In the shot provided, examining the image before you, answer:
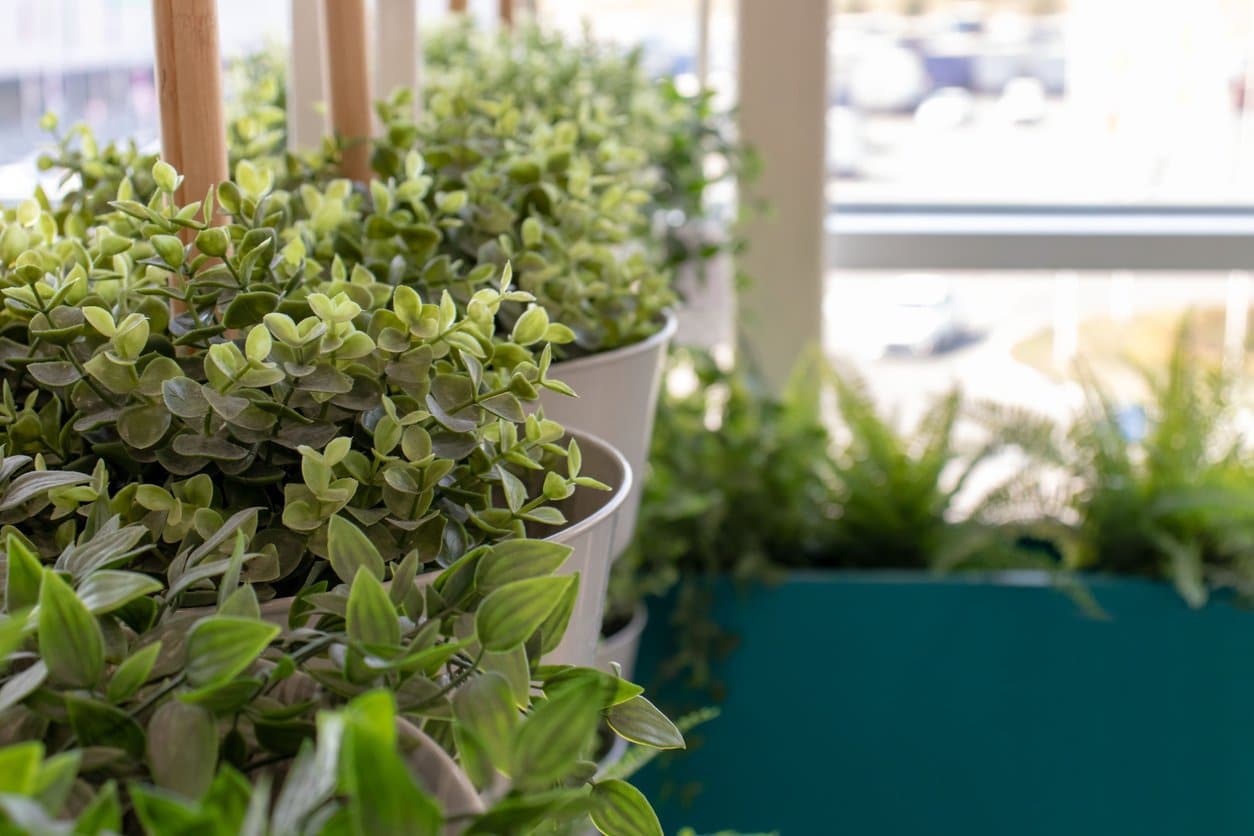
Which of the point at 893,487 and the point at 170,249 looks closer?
the point at 170,249

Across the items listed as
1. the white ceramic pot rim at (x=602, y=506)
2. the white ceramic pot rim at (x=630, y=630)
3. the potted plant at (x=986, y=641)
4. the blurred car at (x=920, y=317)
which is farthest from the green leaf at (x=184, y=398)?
the blurred car at (x=920, y=317)

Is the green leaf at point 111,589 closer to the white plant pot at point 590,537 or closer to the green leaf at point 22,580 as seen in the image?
the green leaf at point 22,580

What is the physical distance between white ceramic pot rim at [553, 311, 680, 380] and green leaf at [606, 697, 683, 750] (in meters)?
0.20

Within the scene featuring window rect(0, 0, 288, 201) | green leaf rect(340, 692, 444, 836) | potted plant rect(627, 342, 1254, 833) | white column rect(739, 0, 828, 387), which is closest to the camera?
green leaf rect(340, 692, 444, 836)

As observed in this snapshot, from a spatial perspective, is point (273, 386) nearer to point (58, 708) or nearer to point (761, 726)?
point (58, 708)

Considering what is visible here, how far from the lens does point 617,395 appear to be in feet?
1.81

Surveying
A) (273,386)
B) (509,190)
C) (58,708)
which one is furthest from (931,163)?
(58,708)

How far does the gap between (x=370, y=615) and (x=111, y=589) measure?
0.05m

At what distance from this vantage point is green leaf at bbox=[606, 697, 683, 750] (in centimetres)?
31

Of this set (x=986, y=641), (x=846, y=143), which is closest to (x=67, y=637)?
(x=986, y=641)

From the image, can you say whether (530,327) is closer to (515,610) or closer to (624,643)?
(515,610)

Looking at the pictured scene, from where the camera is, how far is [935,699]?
145cm

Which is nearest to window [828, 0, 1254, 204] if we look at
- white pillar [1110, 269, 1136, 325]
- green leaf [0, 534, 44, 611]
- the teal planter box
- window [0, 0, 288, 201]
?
white pillar [1110, 269, 1136, 325]

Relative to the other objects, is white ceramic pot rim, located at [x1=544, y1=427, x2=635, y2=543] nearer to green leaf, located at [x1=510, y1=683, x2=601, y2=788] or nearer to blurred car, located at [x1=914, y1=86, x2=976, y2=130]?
green leaf, located at [x1=510, y1=683, x2=601, y2=788]
